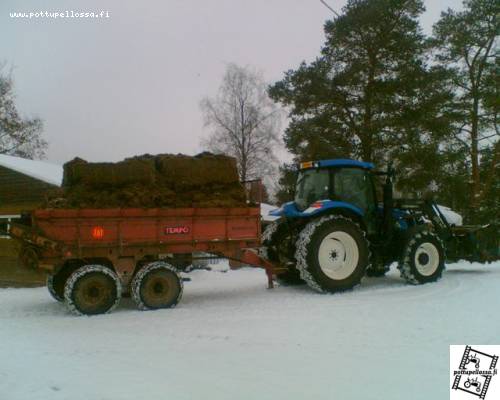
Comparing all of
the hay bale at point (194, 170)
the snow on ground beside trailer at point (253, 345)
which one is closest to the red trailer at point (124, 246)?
the snow on ground beside trailer at point (253, 345)

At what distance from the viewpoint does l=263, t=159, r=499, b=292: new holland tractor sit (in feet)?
29.4

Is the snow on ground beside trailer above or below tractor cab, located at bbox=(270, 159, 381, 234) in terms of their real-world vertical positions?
below

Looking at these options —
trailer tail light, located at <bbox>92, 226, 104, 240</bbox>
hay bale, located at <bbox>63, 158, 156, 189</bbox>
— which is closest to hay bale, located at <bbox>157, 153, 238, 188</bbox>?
hay bale, located at <bbox>63, 158, 156, 189</bbox>

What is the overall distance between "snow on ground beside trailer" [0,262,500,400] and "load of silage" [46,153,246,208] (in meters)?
1.64

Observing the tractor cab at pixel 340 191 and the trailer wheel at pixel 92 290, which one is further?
the tractor cab at pixel 340 191

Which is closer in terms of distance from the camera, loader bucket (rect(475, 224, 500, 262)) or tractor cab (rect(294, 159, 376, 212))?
tractor cab (rect(294, 159, 376, 212))

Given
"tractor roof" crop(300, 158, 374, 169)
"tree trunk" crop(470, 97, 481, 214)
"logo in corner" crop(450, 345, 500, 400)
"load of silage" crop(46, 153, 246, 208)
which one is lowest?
"logo in corner" crop(450, 345, 500, 400)

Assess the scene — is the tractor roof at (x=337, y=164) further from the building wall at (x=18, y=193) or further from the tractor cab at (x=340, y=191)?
the building wall at (x=18, y=193)

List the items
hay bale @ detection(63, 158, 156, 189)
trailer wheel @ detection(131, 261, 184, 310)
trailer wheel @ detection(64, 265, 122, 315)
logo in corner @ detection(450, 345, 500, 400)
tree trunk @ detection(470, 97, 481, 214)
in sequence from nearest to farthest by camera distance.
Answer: logo in corner @ detection(450, 345, 500, 400)
trailer wheel @ detection(64, 265, 122, 315)
trailer wheel @ detection(131, 261, 184, 310)
hay bale @ detection(63, 158, 156, 189)
tree trunk @ detection(470, 97, 481, 214)

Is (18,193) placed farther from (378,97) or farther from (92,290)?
(378,97)

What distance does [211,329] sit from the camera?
639 cm

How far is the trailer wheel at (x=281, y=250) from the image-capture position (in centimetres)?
973

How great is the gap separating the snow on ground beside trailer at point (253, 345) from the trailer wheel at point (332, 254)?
0.30 m

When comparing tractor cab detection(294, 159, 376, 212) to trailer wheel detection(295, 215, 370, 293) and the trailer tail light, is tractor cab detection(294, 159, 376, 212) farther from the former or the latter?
the trailer tail light
